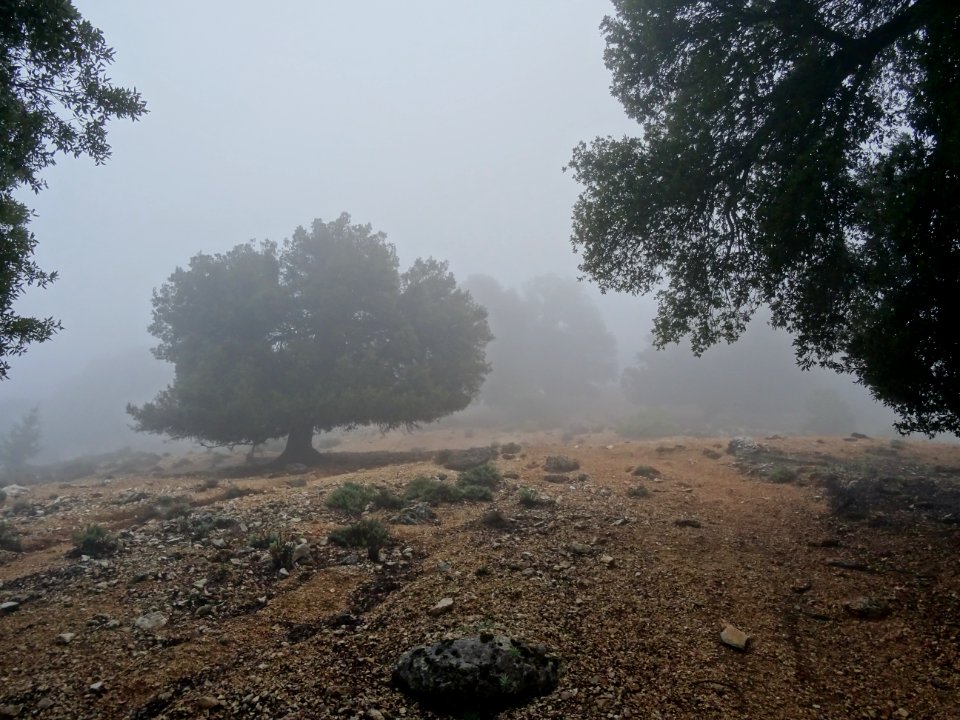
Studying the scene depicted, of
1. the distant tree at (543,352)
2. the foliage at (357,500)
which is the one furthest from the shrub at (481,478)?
the distant tree at (543,352)

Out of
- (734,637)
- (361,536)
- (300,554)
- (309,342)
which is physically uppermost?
(309,342)

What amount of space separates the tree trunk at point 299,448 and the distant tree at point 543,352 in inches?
1468

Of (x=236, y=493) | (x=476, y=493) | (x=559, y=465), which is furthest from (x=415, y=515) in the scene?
(x=559, y=465)

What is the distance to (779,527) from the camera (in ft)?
34.4

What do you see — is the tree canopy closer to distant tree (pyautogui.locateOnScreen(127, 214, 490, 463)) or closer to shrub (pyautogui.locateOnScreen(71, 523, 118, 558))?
shrub (pyautogui.locateOnScreen(71, 523, 118, 558))

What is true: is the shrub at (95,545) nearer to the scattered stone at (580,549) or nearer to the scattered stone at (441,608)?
the scattered stone at (441,608)

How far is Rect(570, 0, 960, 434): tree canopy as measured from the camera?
26.7 ft

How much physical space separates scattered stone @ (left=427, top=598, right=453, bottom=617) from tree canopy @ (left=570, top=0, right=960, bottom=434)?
8.89 metres

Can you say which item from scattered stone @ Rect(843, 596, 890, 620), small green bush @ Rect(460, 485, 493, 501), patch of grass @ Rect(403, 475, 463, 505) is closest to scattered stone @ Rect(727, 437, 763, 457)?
small green bush @ Rect(460, 485, 493, 501)

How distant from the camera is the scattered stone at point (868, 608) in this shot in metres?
6.40

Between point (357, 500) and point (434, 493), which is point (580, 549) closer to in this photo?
point (434, 493)

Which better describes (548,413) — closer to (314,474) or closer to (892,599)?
(314,474)

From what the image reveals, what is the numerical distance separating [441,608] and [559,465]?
39.4 ft

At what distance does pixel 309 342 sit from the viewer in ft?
87.5
